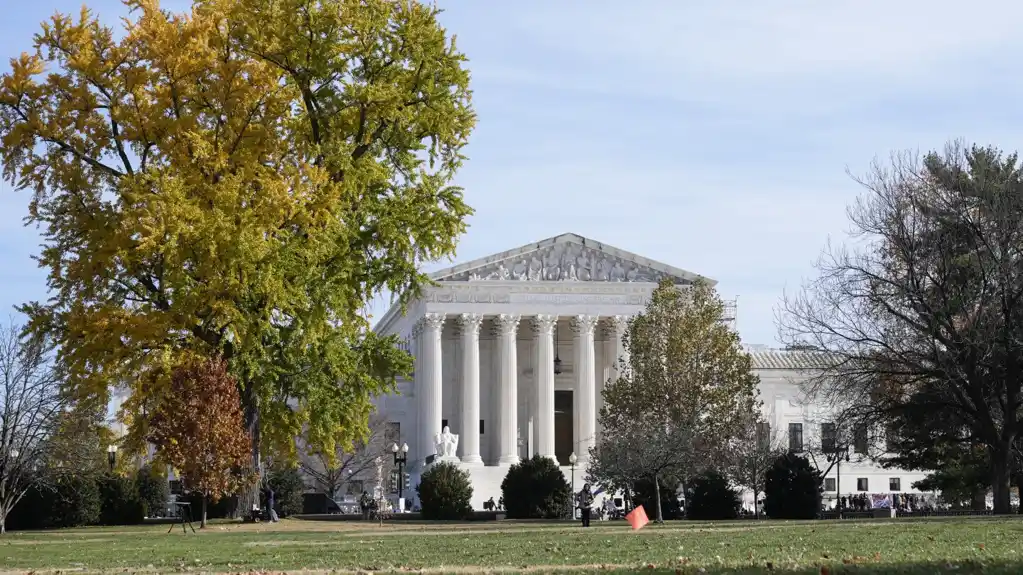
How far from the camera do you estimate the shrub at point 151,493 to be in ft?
194

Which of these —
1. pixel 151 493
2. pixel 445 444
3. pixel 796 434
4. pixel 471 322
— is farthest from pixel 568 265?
pixel 151 493

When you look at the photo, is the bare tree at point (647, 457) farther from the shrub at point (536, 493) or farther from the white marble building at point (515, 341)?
the white marble building at point (515, 341)

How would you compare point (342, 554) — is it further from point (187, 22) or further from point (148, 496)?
point (148, 496)


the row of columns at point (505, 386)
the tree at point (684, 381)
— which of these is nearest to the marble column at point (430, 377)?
the row of columns at point (505, 386)

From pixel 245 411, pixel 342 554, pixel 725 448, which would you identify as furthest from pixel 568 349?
pixel 342 554

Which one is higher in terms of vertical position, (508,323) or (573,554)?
(508,323)

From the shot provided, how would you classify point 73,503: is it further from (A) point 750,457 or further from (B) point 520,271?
(B) point 520,271

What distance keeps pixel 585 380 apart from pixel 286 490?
3129 cm

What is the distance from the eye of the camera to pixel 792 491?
48.8 meters

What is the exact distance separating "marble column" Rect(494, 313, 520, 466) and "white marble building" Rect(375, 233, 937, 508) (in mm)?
62

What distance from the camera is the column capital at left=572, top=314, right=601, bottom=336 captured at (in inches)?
3403

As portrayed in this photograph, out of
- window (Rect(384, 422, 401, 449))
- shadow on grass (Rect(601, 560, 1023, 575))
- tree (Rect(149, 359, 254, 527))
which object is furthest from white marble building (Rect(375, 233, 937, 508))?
shadow on grass (Rect(601, 560, 1023, 575))

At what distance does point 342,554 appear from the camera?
814 inches

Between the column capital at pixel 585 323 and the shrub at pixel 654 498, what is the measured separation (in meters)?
33.1
